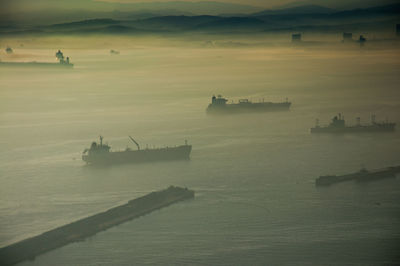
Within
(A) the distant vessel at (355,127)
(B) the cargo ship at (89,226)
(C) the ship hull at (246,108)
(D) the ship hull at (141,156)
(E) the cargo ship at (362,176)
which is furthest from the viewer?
(C) the ship hull at (246,108)

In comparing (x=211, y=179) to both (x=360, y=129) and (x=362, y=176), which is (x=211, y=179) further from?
(x=360, y=129)

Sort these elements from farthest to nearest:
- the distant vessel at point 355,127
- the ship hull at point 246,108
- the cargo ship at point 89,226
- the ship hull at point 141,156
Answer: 1. the ship hull at point 246,108
2. the distant vessel at point 355,127
3. the ship hull at point 141,156
4. the cargo ship at point 89,226

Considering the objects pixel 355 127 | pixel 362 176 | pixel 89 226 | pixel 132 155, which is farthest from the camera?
pixel 355 127

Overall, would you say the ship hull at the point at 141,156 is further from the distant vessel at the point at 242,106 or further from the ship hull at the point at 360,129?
the distant vessel at the point at 242,106

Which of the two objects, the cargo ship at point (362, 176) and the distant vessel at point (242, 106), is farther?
the distant vessel at point (242, 106)

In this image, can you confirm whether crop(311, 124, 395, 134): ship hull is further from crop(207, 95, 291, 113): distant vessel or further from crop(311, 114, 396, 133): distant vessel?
crop(207, 95, 291, 113): distant vessel

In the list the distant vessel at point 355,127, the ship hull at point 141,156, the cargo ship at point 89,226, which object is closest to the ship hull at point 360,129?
the distant vessel at point 355,127

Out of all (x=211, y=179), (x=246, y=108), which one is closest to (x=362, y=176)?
(x=211, y=179)
